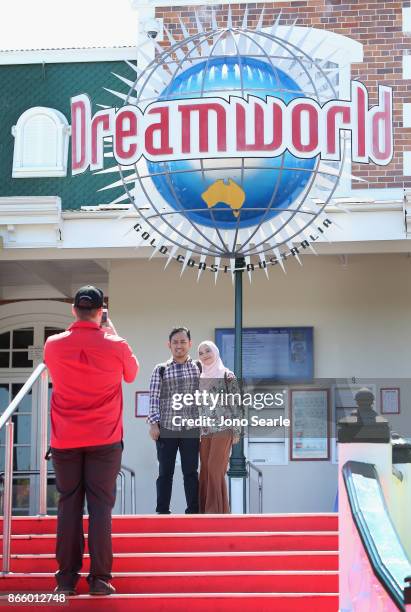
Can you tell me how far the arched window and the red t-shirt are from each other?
6.70 metres

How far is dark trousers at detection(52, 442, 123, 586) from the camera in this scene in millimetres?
5355

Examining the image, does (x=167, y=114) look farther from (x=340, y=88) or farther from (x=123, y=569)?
(x=123, y=569)

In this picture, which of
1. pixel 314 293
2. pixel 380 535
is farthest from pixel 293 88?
pixel 380 535

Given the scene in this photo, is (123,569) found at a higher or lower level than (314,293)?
lower

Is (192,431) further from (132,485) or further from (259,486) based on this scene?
(259,486)

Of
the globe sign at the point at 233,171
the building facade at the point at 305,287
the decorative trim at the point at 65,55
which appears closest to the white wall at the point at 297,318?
the building facade at the point at 305,287

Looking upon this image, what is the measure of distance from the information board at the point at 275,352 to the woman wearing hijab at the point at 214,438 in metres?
2.99

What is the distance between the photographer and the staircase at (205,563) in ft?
18.0

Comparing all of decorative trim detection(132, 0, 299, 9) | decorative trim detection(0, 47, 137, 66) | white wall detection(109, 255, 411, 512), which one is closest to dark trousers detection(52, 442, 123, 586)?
Answer: white wall detection(109, 255, 411, 512)

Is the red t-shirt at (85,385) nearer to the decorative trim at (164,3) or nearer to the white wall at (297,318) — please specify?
the white wall at (297,318)

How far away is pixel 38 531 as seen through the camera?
6754 mm

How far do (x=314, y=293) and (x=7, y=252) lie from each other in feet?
10.5

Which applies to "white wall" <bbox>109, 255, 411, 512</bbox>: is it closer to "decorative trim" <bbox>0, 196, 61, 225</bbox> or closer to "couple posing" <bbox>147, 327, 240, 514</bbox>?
"decorative trim" <bbox>0, 196, 61, 225</bbox>

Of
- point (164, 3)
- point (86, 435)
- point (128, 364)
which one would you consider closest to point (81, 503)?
point (86, 435)
